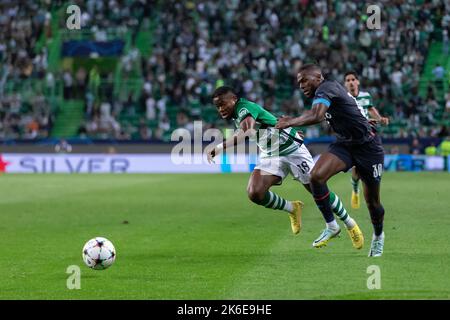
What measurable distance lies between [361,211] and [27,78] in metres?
27.1

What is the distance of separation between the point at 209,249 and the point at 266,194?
1173 mm

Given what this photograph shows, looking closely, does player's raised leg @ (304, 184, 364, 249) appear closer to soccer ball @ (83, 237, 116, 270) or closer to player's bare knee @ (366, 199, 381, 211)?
player's bare knee @ (366, 199, 381, 211)

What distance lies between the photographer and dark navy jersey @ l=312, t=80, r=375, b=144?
12.0 metres

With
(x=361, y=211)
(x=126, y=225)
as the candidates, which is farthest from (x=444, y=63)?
(x=126, y=225)

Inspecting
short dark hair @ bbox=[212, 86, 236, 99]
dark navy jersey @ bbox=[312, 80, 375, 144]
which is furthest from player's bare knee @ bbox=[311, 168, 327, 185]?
short dark hair @ bbox=[212, 86, 236, 99]

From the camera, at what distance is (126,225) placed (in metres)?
17.1

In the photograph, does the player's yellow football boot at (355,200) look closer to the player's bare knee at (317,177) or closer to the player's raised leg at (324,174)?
the player's raised leg at (324,174)

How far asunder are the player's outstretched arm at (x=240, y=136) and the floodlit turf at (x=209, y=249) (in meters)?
1.39

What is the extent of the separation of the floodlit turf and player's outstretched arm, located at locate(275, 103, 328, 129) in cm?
169

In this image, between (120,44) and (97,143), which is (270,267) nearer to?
(97,143)

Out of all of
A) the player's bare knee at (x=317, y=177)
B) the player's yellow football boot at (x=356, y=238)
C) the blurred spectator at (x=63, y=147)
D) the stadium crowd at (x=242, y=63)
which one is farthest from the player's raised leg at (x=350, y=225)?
the blurred spectator at (x=63, y=147)

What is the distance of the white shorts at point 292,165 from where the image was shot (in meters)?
13.8

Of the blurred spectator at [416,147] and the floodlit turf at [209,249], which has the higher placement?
the floodlit turf at [209,249]

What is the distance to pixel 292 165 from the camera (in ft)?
45.2
